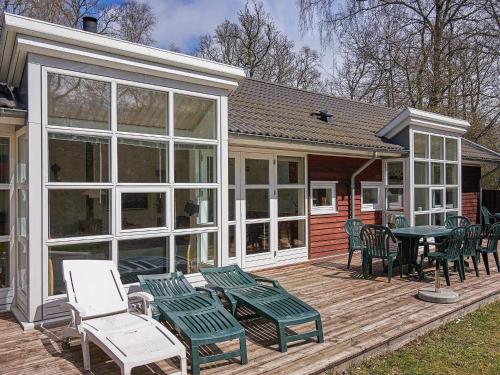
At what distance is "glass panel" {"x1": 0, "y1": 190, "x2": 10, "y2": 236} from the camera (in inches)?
193

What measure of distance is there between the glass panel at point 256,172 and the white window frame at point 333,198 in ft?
3.89

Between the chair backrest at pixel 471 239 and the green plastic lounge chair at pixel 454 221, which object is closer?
the chair backrest at pixel 471 239

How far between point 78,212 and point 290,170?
4340mm

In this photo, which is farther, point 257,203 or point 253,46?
point 253,46

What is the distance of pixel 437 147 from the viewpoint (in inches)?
382

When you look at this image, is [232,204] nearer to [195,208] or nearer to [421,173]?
[195,208]

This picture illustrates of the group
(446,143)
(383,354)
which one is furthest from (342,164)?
(383,354)

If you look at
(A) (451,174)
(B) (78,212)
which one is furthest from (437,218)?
(B) (78,212)

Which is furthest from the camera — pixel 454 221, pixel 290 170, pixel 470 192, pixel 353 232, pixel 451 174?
pixel 470 192

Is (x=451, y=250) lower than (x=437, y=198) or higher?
lower

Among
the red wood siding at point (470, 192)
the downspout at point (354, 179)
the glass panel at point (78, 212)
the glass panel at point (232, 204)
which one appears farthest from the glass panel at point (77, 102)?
the red wood siding at point (470, 192)

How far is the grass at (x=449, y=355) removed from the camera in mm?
3656

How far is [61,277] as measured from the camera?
170 inches

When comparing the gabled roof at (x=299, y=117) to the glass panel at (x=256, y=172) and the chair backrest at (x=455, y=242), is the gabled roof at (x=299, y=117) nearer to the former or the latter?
the glass panel at (x=256, y=172)
